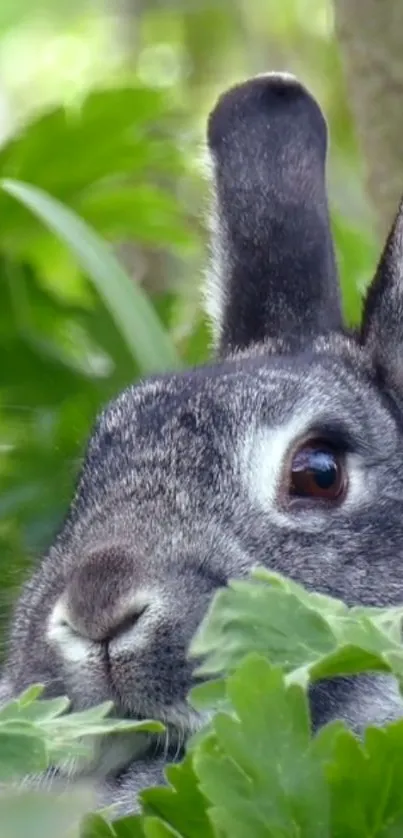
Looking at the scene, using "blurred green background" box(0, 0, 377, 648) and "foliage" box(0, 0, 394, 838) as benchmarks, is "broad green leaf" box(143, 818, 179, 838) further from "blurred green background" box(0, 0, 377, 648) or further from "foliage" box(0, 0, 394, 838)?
"blurred green background" box(0, 0, 377, 648)

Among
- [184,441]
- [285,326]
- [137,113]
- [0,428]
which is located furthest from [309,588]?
[137,113]

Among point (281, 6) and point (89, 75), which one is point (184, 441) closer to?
point (281, 6)

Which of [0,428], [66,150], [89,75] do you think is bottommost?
[89,75]

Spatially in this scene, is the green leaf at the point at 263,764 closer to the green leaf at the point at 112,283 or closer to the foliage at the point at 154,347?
the foliage at the point at 154,347

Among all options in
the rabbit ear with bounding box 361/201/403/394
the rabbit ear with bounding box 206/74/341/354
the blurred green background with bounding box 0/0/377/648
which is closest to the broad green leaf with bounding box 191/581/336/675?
the rabbit ear with bounding box 361/201/403/394

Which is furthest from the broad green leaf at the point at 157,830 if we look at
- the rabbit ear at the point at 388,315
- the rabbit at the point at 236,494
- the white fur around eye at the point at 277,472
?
the rabbit ear at the point at 388,315
